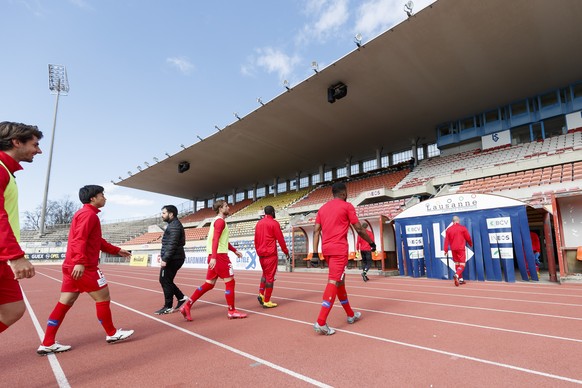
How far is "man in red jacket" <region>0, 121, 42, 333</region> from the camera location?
6.52 ft

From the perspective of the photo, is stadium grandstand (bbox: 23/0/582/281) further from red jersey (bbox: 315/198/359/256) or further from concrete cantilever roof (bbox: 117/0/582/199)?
red jersey (bbox: 315/198/359/256)

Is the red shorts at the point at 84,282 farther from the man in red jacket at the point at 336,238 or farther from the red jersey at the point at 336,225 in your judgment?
the red jersey at the point at 336,225

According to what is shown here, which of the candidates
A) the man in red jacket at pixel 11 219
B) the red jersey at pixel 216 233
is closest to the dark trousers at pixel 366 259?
the red jersey at pixel 216 233

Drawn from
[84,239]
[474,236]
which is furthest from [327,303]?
[474,236]

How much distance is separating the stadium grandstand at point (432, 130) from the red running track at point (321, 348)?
348 centimetres

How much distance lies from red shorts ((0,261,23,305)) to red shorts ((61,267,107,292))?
1.37 metres

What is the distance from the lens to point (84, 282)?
3.58 meters

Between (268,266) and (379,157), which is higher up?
(379,157)

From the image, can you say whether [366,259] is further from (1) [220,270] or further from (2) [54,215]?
(2) [54,215]

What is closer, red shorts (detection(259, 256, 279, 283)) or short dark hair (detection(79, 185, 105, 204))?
short dark hair (detection(79, 185, 105, 204))

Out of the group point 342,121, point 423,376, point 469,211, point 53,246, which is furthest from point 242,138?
point 53,246

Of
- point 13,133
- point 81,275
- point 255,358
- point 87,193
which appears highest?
point 13,133

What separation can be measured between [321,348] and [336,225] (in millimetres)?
1509

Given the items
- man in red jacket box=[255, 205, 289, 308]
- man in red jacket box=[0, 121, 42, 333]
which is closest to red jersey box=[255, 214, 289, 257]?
man in red jacket box=[255, 205, 289, 308]
